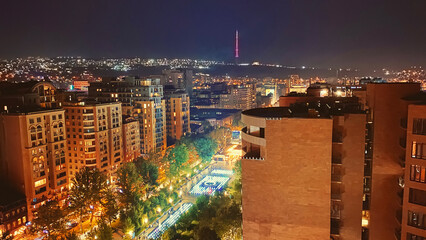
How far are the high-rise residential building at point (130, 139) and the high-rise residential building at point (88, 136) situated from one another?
4295mm

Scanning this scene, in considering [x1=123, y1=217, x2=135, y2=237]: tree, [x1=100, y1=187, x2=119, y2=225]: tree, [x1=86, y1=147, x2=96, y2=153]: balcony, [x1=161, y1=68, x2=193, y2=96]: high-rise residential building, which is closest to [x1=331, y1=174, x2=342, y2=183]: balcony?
[x1=123, y1=217, x2=135, y2=237]: tree

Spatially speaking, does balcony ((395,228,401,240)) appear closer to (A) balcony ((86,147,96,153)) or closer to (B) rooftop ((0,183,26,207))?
(B) rooftop ((0,183,26,207))

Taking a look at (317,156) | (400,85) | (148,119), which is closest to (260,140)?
(317,156)

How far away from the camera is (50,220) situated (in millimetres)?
26781

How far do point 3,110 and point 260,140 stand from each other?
32.0 meters

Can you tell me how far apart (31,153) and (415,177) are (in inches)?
1283

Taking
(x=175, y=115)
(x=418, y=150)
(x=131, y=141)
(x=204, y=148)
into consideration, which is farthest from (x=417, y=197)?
(x=175, y=115)

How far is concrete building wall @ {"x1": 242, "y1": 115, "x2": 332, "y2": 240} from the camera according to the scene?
1453 cm

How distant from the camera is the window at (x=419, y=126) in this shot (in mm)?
13648

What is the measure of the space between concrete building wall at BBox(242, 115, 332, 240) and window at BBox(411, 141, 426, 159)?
3467 millimetres

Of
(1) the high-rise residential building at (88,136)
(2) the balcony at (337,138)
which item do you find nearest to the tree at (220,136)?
(1) the high-rise residential building at (88,136)

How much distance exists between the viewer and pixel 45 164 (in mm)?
34062

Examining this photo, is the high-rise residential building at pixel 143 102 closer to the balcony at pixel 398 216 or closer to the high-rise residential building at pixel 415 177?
the balcony at pixel 398 216


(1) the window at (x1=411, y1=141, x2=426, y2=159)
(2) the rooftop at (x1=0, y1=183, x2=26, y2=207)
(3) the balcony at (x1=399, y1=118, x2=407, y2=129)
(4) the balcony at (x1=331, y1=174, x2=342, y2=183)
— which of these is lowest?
(2) the rooftop at (x1=0, y1=183, x2=26, y2=207)
